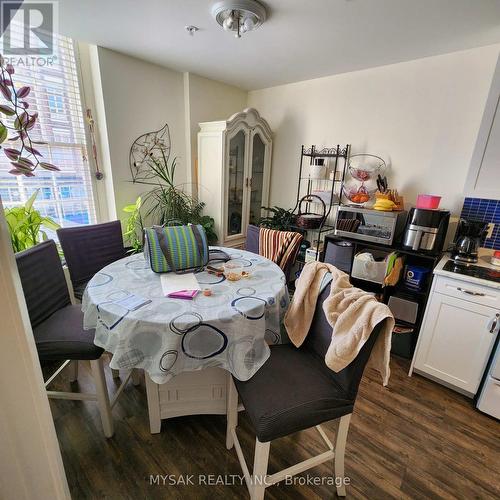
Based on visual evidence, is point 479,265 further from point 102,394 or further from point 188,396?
point 102,394

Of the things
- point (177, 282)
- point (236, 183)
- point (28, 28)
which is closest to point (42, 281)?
point (177, 282)

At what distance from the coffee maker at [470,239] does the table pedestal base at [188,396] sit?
187cm

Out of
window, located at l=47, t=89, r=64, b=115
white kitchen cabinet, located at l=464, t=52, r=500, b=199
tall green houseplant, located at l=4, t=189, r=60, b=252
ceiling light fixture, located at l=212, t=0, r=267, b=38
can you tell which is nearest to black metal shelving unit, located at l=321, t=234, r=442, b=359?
white kitchen cabinet, located at l=464, t=52, r=500, b=199

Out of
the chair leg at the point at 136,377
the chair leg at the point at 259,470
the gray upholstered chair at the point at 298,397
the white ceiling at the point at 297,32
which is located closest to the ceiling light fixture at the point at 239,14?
the white ceiling at the point at 297,32

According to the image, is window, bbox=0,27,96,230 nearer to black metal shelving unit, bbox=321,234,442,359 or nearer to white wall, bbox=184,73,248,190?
white wall, bbox=184,73,248,190

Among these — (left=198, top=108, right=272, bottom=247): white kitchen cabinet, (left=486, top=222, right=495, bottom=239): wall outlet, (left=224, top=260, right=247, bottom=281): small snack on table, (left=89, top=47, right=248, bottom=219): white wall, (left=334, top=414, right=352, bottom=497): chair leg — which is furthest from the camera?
(left=198, top=108, right=272, bottom=247): white kitchen cabinet

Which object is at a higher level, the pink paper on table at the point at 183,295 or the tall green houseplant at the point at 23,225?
the tall green houseplant at the point at 23,225

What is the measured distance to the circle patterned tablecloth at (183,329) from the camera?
42.3 inches

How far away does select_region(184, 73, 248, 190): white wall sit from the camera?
113 inches

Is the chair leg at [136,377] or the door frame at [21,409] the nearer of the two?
the door frame at [21,409]

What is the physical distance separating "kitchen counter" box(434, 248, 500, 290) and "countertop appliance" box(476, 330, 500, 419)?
0.65 ft

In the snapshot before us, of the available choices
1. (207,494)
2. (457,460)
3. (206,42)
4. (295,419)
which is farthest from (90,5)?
(457,460)

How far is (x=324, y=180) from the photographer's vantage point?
288 cm

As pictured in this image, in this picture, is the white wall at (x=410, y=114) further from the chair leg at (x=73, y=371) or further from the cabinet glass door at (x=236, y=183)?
the chair leg at (x=73, y=371)
